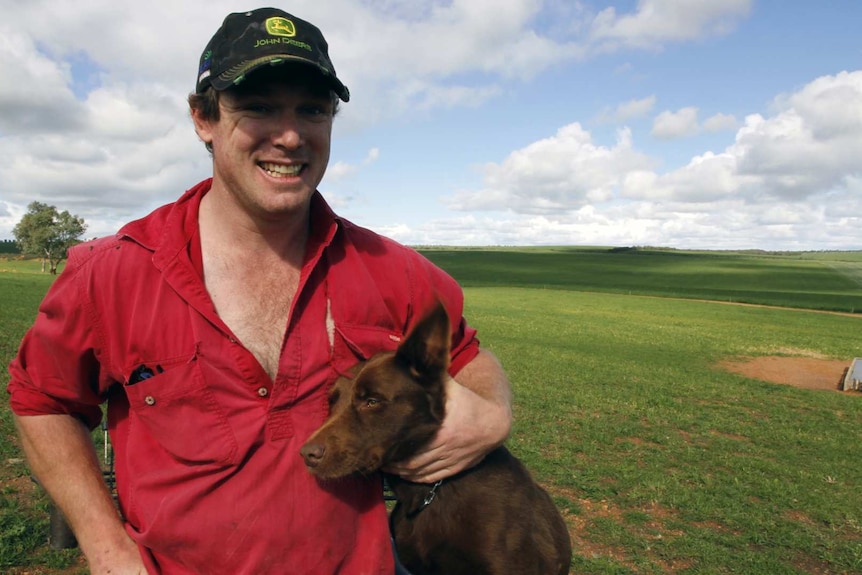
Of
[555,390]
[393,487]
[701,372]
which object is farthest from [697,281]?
[393,487]

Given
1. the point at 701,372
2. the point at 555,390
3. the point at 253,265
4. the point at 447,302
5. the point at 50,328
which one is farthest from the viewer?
the point at 701,372

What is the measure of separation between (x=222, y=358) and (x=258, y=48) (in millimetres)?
1090

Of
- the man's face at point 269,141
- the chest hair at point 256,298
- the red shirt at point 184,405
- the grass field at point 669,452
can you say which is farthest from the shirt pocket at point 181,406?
the grass field at point 669,452

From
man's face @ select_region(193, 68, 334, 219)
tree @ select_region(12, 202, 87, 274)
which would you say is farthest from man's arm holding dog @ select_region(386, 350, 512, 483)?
tree @ select_region(12, 202, 87, 274)

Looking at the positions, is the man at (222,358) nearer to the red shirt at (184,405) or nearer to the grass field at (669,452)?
the red shirt at (184,405)

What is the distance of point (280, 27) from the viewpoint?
227 centimetres

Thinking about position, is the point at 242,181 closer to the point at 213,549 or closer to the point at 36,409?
the point at 36,409

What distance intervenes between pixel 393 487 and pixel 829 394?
18630 millimetres

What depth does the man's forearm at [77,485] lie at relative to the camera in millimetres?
2197

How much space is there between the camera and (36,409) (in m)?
2.20

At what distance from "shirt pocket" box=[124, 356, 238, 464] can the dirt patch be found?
67.6ft

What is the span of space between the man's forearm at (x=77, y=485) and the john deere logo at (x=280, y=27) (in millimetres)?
1564

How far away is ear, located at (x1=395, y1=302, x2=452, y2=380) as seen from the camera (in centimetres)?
244

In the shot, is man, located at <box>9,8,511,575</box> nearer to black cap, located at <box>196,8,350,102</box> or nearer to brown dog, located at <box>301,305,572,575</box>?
black cap, located at <box>196,8,350,102</box>
